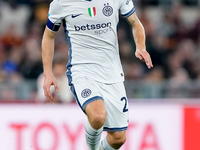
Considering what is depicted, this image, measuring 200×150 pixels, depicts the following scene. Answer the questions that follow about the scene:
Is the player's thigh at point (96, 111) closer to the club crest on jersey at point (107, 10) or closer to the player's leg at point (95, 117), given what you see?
the player's leg at point (95, 117)

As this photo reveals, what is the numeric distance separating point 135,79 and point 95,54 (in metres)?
5.59

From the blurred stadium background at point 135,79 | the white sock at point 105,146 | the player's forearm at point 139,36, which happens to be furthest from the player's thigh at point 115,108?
the blurred stadium background at point 135,79

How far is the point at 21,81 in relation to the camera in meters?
9.77

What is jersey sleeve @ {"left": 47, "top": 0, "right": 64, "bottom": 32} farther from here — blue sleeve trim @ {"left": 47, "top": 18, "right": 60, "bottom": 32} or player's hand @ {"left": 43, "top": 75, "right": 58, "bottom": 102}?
player's hand @ {"left": 43, "top": 75, "right": 58, "bottom": 102}

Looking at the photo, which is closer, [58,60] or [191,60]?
[58,60]

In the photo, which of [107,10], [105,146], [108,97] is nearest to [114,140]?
[105,146]

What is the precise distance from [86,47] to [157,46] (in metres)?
6.49

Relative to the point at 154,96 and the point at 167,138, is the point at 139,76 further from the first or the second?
the point at 167,138

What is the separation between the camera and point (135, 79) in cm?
1092

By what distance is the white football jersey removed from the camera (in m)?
5.35

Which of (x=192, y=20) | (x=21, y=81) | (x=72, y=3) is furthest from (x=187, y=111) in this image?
(x=192, y=20)

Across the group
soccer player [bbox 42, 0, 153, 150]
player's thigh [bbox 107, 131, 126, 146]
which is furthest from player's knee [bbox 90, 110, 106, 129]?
player's thigh [bbox 107, 131, 126, 146]

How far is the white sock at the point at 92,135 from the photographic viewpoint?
5285 millimetres

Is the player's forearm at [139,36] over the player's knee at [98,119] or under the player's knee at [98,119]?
over
